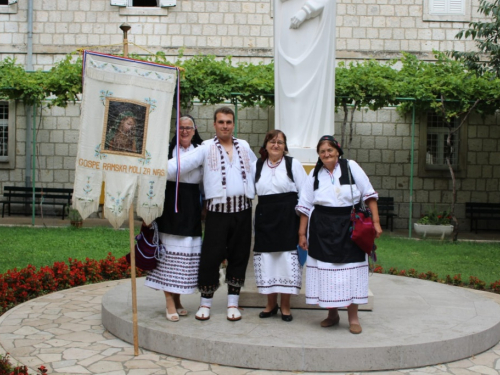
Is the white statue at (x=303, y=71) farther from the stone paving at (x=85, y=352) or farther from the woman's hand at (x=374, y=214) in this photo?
the stone paving at (x=85, y=352)

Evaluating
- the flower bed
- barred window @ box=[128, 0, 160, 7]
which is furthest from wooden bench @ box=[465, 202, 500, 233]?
the flower bed

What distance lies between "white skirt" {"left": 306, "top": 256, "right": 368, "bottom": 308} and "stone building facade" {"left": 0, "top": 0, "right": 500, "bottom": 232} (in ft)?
34.3

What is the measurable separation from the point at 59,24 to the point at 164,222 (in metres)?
11.5

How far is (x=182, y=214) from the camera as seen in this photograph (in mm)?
4625

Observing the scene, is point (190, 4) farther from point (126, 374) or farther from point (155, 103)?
point (126, 374)

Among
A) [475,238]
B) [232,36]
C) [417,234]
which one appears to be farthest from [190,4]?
[475,238]

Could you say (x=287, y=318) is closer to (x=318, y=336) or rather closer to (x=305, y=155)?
(x=318, y=336)

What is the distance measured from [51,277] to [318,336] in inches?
136

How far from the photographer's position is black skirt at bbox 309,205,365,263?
432cm

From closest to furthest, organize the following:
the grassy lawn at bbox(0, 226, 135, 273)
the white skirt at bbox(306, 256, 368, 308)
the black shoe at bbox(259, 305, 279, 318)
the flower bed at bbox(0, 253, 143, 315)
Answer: the white skirt at bbox(306, 256, 368, 308)
the black shoe at bbox(259, 305, 279, 318)
the flower bed at bbox(0, 253, 143, 315)
the grassy lawn at bbox(0, 226, 135, 273)

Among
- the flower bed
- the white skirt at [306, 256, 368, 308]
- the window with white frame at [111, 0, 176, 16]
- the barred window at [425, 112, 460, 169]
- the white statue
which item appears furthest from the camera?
the barred window at [425, 112, 460, 169]

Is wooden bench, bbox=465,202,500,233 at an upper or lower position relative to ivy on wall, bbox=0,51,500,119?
lower

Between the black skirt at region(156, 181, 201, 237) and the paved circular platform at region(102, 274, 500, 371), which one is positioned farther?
the black skirt at region(156, 181, 201, 237)

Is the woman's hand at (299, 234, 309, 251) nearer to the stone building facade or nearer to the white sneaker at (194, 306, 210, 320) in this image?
the white sneaker at (194, 306, 210, 320)
